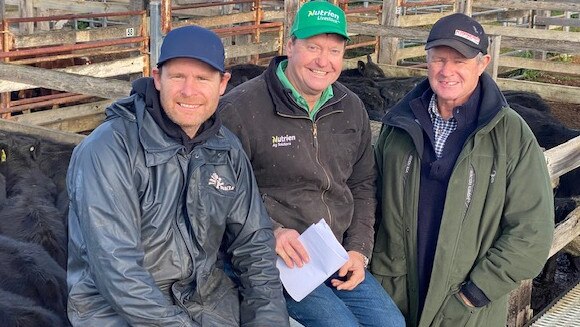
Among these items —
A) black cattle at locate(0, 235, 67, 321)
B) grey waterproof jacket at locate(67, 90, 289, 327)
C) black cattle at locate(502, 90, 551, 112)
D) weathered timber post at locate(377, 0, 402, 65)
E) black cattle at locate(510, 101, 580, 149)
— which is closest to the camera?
grey waterproof jacket at locate(67, 90, 289, 327)

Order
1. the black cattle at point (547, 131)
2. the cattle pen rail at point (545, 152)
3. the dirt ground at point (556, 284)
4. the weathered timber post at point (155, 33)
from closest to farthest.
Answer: the cattle pen rail at point (545, 152), the dirt ground at point (556, 284), the weathered timber post at point (155, 33), the black cattle at point (547, 131)

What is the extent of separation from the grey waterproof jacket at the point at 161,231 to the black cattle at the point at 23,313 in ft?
2.97

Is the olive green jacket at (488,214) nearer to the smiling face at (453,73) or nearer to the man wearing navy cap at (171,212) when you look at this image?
the smiling face at (453,73)

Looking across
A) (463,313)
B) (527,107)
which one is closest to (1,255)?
(463,313)

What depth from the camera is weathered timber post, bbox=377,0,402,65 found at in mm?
11820

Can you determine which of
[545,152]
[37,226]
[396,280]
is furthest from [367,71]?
[396,280]

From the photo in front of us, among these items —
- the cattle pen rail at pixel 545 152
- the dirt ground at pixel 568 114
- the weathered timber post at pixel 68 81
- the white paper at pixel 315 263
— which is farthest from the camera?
the dirt ground at pixel 568 114

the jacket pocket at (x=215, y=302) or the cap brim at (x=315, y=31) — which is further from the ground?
the cap brim at (x=315, y=31)

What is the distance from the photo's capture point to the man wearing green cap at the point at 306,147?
3494mm

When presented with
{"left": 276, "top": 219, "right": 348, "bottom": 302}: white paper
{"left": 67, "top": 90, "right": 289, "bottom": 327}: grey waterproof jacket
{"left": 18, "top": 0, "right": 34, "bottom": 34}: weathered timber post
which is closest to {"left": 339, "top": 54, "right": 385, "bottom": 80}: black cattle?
{"left": 18, "top": 0, "right": 34, "bottom": 34}: weathered timber post

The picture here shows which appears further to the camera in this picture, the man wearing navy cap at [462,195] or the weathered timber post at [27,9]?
the weathered timber post at [27,9]

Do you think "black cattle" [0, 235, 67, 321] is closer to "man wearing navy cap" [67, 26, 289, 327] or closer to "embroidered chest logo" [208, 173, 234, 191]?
"man wearing navy cap" [67, 26, 289, 327]

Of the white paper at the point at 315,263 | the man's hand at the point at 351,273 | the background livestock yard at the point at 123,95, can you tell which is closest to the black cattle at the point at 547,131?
the background livestock yard at the point at 123,95

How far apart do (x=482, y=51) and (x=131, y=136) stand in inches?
61.3
